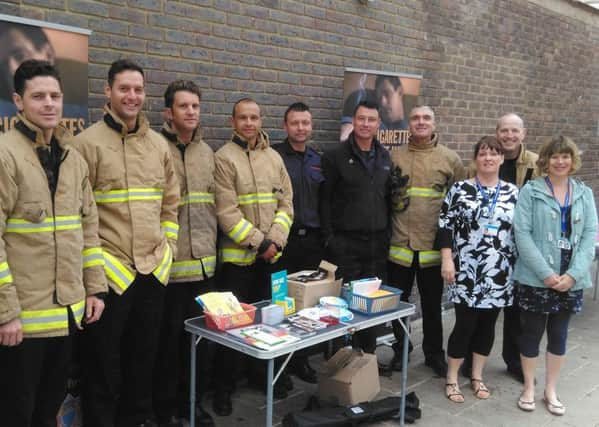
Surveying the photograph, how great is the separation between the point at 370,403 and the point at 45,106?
2.70 meters

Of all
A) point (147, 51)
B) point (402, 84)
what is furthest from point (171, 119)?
point (402, 84)

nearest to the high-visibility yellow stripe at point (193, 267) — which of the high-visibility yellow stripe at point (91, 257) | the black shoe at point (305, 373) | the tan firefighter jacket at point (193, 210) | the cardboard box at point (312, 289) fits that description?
the tan firefighter jacket at point (193, 210)

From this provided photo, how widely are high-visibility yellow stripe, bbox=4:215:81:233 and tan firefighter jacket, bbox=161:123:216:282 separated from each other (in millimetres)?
872

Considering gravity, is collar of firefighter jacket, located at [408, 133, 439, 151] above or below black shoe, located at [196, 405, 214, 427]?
above

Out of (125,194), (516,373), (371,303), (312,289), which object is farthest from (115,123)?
(516,373)

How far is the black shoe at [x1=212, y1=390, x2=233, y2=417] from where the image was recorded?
4.02m

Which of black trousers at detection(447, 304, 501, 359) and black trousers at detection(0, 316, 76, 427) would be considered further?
black trousers at detection(447, 304, 501, 359)

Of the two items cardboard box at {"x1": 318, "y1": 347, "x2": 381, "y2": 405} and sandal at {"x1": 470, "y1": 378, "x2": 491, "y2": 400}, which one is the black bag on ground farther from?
sandal at {"x1": 470, "y1": 378, "x2": 491, "y2": 400}

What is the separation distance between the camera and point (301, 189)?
437 centimetres

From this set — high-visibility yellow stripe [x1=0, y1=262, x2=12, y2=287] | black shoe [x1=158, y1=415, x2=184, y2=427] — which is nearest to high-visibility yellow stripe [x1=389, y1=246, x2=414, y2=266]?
black shoe [x1=158, y1=415, x2=184, y2=427]

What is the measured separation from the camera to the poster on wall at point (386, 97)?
199 inches

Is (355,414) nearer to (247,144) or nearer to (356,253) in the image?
(356,253)

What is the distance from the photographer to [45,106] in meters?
2.68

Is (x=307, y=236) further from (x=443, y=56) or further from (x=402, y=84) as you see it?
(x=443, y=56)
